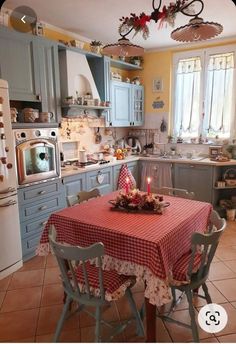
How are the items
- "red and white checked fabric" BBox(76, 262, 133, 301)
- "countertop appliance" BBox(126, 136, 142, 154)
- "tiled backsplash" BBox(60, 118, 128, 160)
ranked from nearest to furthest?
1. "red and white checked fabric" BBox(76, 262, 133, 301)
2. "tiled backsplash" BBox(60, 118, 128, 160)
3. "countertop appliance" BBox(126, 136, 142, 154)

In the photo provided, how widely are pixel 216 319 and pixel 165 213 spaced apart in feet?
3.02

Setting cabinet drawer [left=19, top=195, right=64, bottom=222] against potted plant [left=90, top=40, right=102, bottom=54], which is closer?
cabinet drawer [left=19, top=195, right=64, bottom=222]

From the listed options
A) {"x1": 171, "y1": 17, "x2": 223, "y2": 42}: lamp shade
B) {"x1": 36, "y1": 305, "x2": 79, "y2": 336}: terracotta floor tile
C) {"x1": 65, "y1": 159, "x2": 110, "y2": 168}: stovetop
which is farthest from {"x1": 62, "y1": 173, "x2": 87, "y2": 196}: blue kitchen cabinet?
{"x1": 171, "y1": 17, "x2": 223, "y2": 42}: lamp shade

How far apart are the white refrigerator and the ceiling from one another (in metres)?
1.12

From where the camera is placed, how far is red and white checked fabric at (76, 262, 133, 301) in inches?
62.0

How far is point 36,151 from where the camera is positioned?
9.36 ft

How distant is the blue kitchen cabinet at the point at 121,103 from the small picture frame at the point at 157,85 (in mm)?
524

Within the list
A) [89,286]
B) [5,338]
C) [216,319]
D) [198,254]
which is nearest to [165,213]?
[198,254]

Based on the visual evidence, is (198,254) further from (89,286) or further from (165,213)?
(89,286)

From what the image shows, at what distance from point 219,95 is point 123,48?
2587mm

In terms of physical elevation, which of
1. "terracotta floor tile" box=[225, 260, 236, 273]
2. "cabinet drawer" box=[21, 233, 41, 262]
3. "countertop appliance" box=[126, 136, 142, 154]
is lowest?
"terracotta floor tile" box=[225, 260, 236, 273]

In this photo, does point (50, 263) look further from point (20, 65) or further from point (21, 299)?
point (20, 65)

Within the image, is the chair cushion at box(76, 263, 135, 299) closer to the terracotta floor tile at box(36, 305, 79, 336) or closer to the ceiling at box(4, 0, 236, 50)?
the terracotta floor tile at box(36, 305, 79, 336)

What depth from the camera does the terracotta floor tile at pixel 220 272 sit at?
2553 mm
